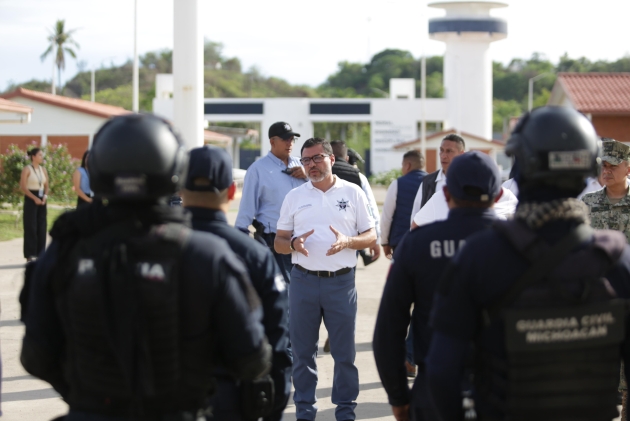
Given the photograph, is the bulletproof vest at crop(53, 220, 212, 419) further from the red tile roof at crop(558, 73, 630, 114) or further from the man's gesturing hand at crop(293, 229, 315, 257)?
the red tile roof at crop(558, 73, 630, 114)

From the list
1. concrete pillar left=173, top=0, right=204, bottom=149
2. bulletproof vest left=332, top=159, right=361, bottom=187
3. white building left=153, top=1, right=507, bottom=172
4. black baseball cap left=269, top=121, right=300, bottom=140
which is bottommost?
bulletproof vest left=332, top=159, right=361, bottom=187

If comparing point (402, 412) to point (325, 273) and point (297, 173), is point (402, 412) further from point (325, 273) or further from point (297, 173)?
point (297, 173)

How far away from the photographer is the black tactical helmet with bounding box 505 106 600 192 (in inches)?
117

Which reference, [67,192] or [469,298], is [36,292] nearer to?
[469,298]

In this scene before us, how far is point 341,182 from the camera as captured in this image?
6.57m

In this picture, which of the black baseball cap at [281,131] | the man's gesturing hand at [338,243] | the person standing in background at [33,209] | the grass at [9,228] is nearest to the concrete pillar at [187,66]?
the black baseball cap at [281,131]

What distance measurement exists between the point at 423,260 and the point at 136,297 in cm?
152

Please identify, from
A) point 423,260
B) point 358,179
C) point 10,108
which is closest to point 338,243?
point 358,179

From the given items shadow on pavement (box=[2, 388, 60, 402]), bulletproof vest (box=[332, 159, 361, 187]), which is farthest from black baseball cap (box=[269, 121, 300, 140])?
shadow on pavement (box=[2, 388, 60, 402])

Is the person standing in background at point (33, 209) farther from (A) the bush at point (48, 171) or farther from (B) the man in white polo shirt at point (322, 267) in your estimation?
(B) the man in white polo shirt at point (322, 267)

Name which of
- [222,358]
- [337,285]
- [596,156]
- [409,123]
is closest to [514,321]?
[596,156]

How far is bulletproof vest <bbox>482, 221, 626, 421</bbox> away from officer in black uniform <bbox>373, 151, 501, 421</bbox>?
875 mm

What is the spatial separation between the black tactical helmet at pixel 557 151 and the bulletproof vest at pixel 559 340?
22cm

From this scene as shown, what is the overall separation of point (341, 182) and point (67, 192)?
20057 mm
